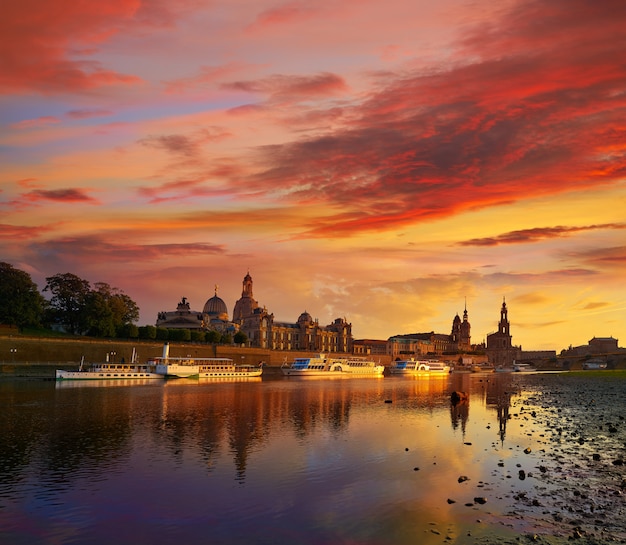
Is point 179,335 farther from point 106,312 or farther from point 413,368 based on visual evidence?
point 413,368

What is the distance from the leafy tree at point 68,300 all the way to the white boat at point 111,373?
1020 inches

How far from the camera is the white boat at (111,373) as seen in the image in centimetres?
9712

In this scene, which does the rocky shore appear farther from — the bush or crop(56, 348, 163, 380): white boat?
the bush

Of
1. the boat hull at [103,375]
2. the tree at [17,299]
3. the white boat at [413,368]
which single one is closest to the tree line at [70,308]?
the tree at [17,299]

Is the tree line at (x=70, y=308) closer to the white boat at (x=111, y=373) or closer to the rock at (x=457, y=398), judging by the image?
the white boat at (x=111, y=373)

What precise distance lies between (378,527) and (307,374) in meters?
120

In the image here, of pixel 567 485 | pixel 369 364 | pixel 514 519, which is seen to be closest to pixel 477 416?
pixel 567 485

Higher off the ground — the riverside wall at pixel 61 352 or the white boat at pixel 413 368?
the riverside wall at pixel 61 352

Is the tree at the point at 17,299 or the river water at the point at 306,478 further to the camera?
the tree at the point at 17,299

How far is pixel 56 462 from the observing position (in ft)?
109

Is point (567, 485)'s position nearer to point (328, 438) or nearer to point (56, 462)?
point (328, 438)

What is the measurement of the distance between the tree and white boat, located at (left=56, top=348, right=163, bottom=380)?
17030mm

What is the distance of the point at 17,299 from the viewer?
400 ft

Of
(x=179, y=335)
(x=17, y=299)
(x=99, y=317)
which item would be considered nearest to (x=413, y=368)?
(x=179, y=335)
